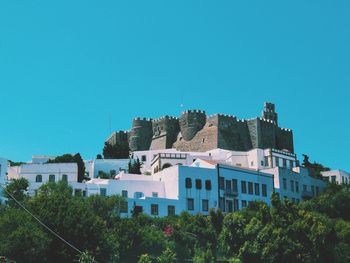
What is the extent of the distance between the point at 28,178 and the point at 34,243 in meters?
29.4

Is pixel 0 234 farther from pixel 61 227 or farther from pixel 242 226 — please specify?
pixel 242 226

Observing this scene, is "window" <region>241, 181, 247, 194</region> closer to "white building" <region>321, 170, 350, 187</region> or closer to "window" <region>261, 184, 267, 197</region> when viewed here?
"window" <region>261, 184, 267, 197</region>

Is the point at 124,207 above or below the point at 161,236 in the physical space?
above

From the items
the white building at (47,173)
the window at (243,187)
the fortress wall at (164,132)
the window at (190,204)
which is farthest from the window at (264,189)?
the fortress wall at (164,132)

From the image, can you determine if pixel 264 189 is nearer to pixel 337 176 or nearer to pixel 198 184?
pixel 198 184

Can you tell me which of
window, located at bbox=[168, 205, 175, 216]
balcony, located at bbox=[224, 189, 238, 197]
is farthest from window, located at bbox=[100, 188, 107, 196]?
balcony, located at bbox=[224, 189, 238, 197]

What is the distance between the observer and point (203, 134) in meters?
95.8

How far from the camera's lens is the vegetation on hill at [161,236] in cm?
4353

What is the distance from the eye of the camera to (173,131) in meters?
101

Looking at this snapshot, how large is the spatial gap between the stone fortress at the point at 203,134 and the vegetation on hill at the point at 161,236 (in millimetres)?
38822

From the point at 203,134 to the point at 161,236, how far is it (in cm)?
4375

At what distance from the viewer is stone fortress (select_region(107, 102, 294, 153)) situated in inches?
3740

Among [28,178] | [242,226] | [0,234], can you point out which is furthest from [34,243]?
[28,178]

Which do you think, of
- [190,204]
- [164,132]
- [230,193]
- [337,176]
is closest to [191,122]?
[164,132]
